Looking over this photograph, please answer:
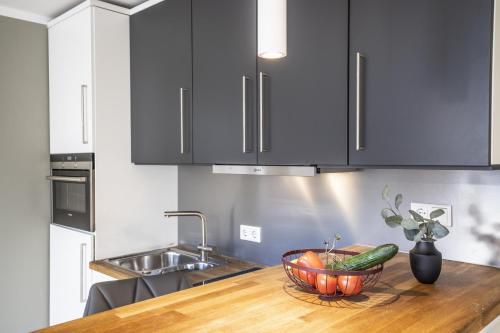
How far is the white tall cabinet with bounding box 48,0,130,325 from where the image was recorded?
230 cm

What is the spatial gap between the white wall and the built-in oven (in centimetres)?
5

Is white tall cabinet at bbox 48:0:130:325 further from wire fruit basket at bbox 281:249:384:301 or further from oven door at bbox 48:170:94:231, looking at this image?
wire fruit basket at bbox 281:249:384:301

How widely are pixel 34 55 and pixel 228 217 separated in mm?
1585

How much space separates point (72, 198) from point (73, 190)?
5 cm

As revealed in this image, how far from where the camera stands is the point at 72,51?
243 cm

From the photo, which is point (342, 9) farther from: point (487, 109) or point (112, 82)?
point (112, 82)

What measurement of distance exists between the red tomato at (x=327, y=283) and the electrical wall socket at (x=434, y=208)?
2.10 ft

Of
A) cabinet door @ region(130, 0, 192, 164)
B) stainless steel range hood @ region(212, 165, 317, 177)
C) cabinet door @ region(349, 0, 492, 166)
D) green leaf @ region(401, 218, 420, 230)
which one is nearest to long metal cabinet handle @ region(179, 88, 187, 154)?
cabinet door @ region(130, 0, 192, 164)

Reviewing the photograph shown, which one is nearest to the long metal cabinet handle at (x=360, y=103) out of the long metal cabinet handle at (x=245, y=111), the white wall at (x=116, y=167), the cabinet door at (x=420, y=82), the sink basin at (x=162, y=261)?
the cabinet door at (x=420, y=82)

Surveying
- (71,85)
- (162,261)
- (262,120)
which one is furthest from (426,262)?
(71,85)

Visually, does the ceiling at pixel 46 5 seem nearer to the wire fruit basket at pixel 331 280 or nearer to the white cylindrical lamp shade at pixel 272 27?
the white cylindrical lamp shade at pixel 272 27

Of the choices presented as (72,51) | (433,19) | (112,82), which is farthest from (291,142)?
(72,51)

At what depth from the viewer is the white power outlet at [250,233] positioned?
226 cm

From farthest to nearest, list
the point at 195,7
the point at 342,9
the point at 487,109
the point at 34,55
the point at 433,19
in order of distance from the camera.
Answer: the point at 34,55 → the point at 195,7 → the point at 342,9 → the point at 433,19 → the point at 487,109
